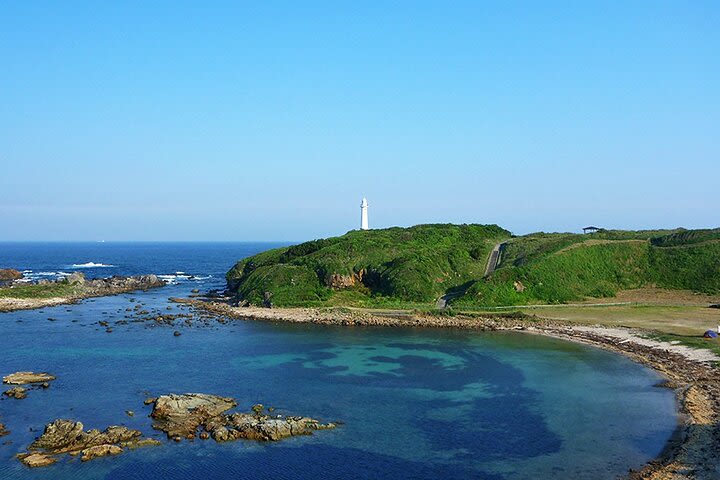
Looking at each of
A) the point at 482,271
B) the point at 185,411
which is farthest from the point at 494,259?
the point at 185,411

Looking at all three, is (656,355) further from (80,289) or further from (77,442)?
(80,289)

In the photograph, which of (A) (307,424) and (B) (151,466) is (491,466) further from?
(B) (151,466)

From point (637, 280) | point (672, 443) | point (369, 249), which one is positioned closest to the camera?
point (672, 443)

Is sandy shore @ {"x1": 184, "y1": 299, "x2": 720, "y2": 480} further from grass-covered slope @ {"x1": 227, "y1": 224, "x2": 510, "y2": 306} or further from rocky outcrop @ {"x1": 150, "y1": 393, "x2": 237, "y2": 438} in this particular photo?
rocky outcrop @ {"x1": 150, "y1": 393, "x2": 237, "y2": 438}

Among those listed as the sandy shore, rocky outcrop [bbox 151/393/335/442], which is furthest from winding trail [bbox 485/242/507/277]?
rocky outcrop [bbox 151/393/335/442]

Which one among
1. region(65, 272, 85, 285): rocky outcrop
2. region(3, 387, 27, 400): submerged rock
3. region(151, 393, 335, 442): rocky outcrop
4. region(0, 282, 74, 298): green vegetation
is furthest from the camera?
region(65, 272, 85, 285): rocky outcrop

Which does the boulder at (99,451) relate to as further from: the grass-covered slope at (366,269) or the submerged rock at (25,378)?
the grass-covered slope at (366,269)

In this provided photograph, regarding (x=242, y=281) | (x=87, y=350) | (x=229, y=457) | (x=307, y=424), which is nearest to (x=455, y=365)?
(x=307, y=424)
